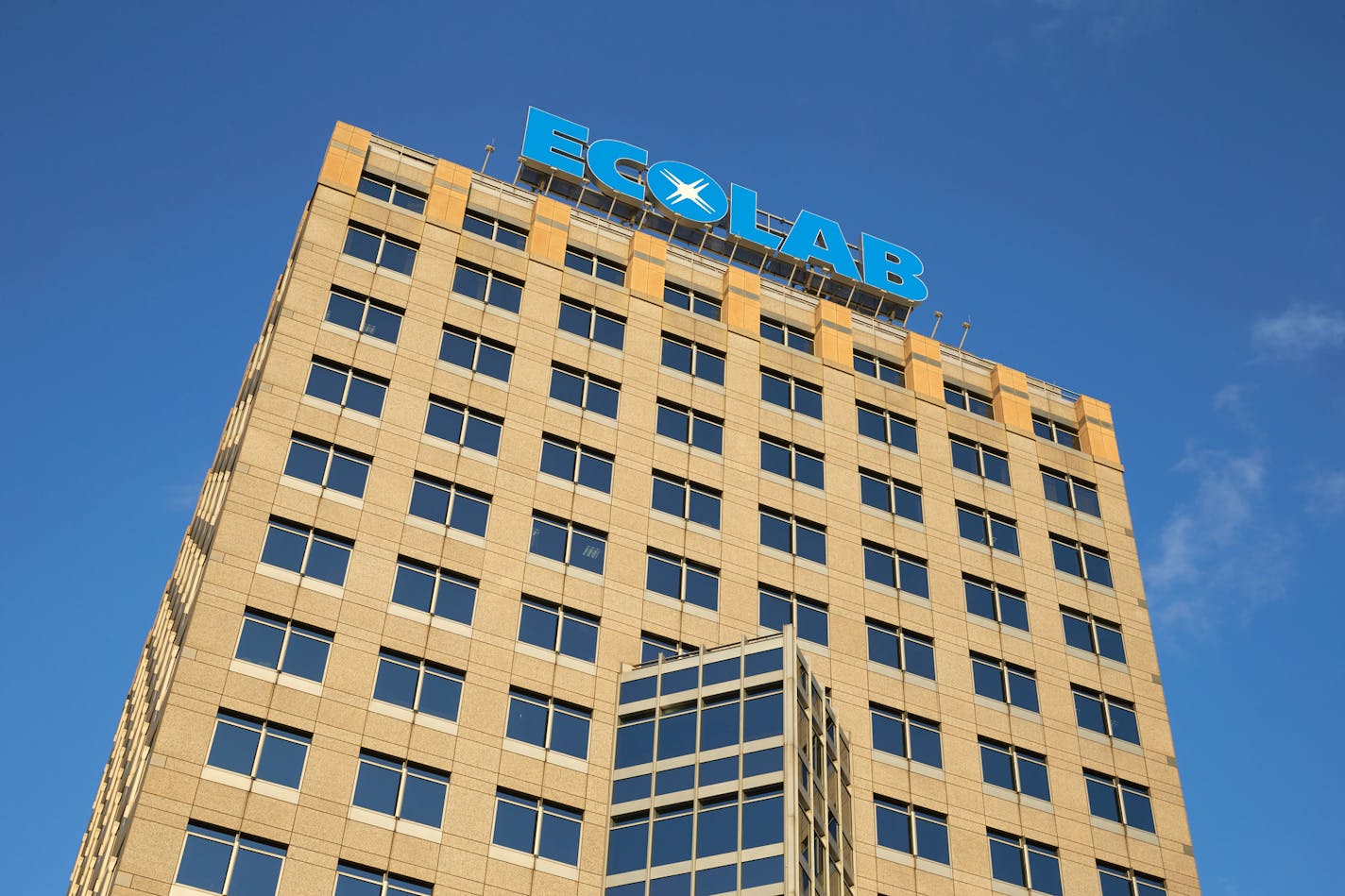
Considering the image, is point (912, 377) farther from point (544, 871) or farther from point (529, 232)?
point (544, 871)

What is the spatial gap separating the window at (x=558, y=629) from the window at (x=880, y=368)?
2436 centimetres

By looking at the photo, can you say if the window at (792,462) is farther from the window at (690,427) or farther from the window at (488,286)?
the window at (488,286)

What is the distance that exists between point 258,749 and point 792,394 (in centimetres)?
3232

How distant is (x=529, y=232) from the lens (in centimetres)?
7438

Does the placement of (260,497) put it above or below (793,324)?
below

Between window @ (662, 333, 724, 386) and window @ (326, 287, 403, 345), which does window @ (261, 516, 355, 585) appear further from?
window @ (662, 333, 724, 386)

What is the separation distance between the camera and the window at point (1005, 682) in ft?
224

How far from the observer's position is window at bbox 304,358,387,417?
208ft

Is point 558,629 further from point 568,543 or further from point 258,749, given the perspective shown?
point 258,749

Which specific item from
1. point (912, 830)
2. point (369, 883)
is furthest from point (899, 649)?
point (369, 883)

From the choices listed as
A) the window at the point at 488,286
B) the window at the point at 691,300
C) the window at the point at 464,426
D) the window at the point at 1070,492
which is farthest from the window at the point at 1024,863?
the window at the point at 488,286

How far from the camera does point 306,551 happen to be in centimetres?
5828

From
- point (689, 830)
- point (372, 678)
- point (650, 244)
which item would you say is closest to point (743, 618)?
point (689, 830)

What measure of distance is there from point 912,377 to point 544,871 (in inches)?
1384
